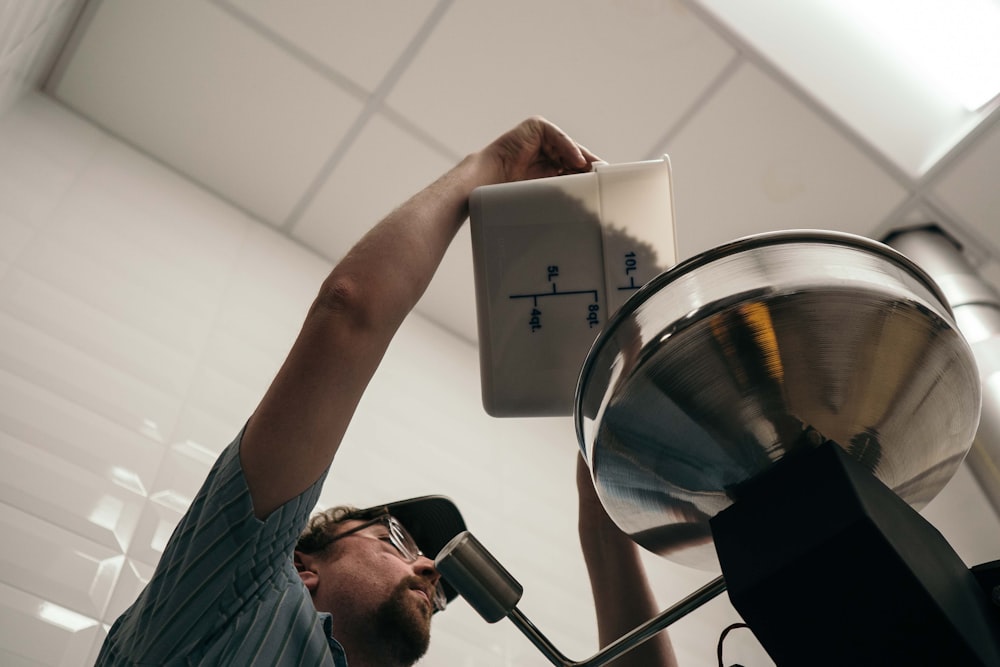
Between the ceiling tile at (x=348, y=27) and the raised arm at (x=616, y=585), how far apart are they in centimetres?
99

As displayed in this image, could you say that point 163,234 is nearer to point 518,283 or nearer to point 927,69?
point 518,283

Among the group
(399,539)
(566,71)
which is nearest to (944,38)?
(566,71)

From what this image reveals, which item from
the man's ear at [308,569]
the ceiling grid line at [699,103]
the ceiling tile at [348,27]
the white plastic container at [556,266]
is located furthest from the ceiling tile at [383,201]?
the white plastic container at [556,266]

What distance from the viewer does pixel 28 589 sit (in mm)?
1028

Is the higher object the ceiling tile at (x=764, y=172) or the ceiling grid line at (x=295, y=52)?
the ceiling grid line at (x=295, y=52)

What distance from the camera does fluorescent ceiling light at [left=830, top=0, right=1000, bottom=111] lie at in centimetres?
155

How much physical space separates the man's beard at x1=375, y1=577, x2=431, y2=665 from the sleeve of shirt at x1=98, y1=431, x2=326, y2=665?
33cm

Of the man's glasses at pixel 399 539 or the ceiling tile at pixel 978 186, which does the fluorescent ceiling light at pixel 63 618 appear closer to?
the man's glasses at pixel 399 539

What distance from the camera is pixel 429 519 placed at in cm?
126

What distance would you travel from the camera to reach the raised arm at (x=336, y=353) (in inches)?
27.5

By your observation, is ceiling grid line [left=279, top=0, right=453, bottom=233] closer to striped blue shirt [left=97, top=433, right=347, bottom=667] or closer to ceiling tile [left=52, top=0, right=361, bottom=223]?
ceiling tile [left=52, top=0, right=361, bottom=223]

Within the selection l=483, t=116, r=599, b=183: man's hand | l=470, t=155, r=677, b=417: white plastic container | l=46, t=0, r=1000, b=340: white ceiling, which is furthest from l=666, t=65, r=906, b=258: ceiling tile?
l=470, t=155, r=677, b=417: white plastic container

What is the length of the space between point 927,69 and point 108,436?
167 centimetres

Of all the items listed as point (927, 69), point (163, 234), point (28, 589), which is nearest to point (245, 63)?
point (163, 234)
